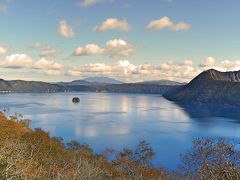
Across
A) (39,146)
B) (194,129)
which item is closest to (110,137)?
(194,129)

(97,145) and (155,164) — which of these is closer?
(155,164)

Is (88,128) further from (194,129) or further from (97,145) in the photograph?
(194,129)

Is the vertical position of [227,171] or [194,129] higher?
[227,171]

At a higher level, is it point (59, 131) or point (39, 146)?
point (39, 146)

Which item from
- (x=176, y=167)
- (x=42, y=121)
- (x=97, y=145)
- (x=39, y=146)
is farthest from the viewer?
(x=42, y=121)

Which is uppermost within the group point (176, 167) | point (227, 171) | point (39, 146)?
point (227, 171)

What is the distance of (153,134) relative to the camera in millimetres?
101188

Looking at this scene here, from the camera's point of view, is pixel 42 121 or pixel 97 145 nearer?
pixel 97 145

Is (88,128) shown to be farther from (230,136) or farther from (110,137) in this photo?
(230,136)

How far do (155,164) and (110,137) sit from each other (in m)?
27.5

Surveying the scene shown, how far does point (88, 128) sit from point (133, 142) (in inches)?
1053

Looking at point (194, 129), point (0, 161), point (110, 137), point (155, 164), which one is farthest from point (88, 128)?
point (0, 161)

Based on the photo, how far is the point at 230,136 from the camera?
9744 centimetres

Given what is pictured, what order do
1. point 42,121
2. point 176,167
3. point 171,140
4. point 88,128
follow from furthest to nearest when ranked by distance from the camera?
point 42,121, point 88,128, point 171,140, point 176,167
